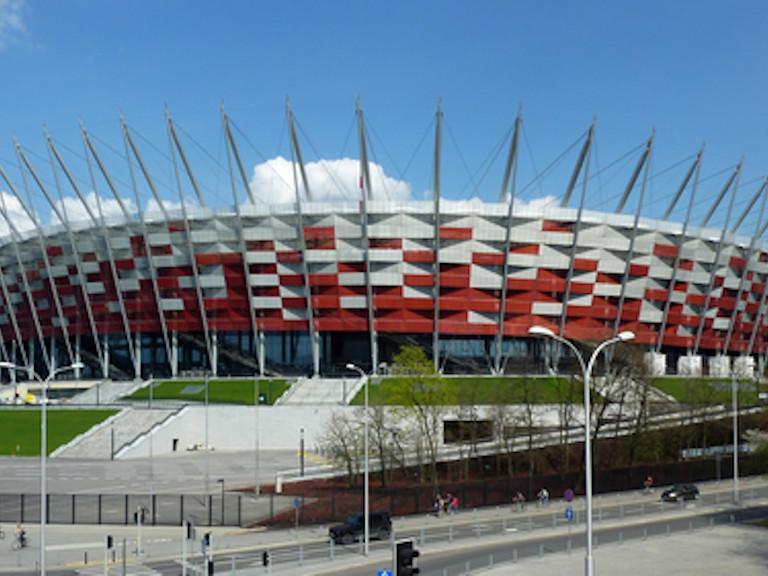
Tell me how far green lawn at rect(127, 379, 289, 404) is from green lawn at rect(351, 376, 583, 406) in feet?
34.0

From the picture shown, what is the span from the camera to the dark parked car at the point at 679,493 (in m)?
51.6

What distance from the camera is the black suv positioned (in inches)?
1485

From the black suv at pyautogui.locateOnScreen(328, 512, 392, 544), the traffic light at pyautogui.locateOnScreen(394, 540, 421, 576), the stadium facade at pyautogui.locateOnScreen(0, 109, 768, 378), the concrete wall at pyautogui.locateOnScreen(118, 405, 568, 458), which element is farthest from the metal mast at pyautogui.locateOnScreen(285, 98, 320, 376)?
the traffic light at pyautogui.locateOnScreen(394, 540, 421, 576)

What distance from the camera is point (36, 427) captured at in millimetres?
80875

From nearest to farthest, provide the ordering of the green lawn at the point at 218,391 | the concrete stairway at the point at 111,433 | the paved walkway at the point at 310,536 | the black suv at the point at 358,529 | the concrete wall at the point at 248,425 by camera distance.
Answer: the paved walkway at the point at 310,536, the black suv at the point at 358,529, the concrete stairway at the point at 111,433, the concrete wall at the point at 248,425, the green lawn at the point at 218,391

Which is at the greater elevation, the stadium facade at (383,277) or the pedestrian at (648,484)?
the stadium facade at (383,277)

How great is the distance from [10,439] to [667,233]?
70.2 m

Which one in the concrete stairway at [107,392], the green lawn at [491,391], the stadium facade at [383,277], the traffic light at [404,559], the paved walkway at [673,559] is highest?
the stadium facade at [383,277]

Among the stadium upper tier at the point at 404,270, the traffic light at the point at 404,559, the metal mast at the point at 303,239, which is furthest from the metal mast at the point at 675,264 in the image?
the traffic light at the point at 404,559

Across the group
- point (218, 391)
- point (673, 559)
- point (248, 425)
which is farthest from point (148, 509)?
point (218, 391)

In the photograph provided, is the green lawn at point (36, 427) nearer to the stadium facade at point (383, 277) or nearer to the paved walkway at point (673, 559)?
the stadium facade at point (383, 277)

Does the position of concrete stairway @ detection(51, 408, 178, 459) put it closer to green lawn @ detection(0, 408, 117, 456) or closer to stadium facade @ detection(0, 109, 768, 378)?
green lawn @ detection(0, 408, 117, 456)

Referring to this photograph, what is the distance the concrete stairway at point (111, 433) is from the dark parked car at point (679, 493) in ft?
143

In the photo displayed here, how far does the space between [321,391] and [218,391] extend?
1104 cm
